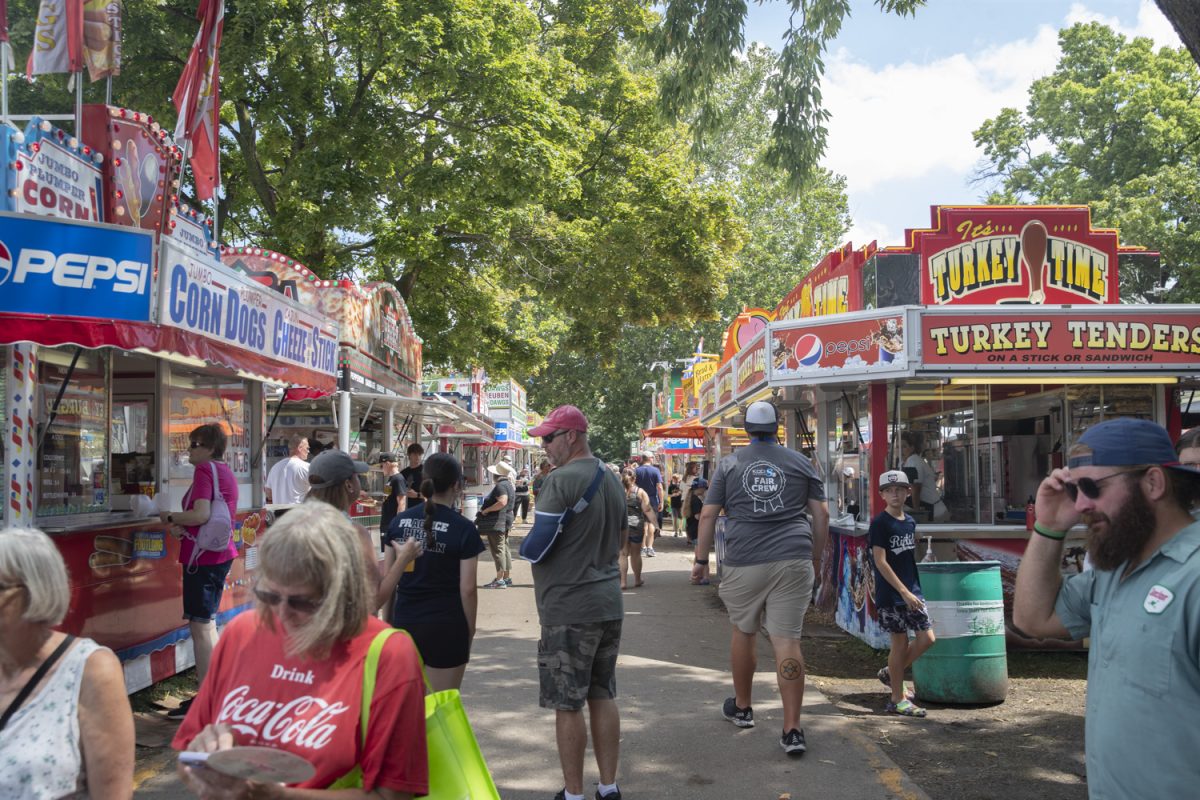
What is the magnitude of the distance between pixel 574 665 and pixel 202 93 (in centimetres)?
747

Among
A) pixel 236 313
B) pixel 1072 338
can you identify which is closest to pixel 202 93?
pixel 236 313

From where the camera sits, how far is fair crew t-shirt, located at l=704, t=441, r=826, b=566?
6227mm

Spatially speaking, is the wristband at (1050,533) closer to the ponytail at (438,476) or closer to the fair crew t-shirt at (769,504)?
the ponytail at (438,476)

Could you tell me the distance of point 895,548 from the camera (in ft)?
23.4

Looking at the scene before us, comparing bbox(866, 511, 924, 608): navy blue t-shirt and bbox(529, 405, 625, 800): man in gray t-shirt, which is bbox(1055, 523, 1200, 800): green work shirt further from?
bbox(866, 511, 924, 608): navy blue t-shirt

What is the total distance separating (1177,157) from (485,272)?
73.1 feet

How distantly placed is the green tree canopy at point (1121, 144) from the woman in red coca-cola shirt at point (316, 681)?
99.3ft

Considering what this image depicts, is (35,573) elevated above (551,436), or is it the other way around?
(551,436)

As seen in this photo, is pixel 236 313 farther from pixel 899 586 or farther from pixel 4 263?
pixel 899 586

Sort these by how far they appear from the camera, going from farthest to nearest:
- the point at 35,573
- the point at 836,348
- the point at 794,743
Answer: the point at 836,348 → the point at 794,743 → the point at 35,573

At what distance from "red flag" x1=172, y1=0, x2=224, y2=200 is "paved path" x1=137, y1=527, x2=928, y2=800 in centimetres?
553

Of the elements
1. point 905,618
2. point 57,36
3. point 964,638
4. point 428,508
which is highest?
point 57,36

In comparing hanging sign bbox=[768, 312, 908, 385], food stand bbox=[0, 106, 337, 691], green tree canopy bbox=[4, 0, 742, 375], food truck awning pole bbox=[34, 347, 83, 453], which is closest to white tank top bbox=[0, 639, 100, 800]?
food stand bbox=[0, 106, 337, 691]

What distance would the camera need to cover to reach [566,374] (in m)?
46.6
